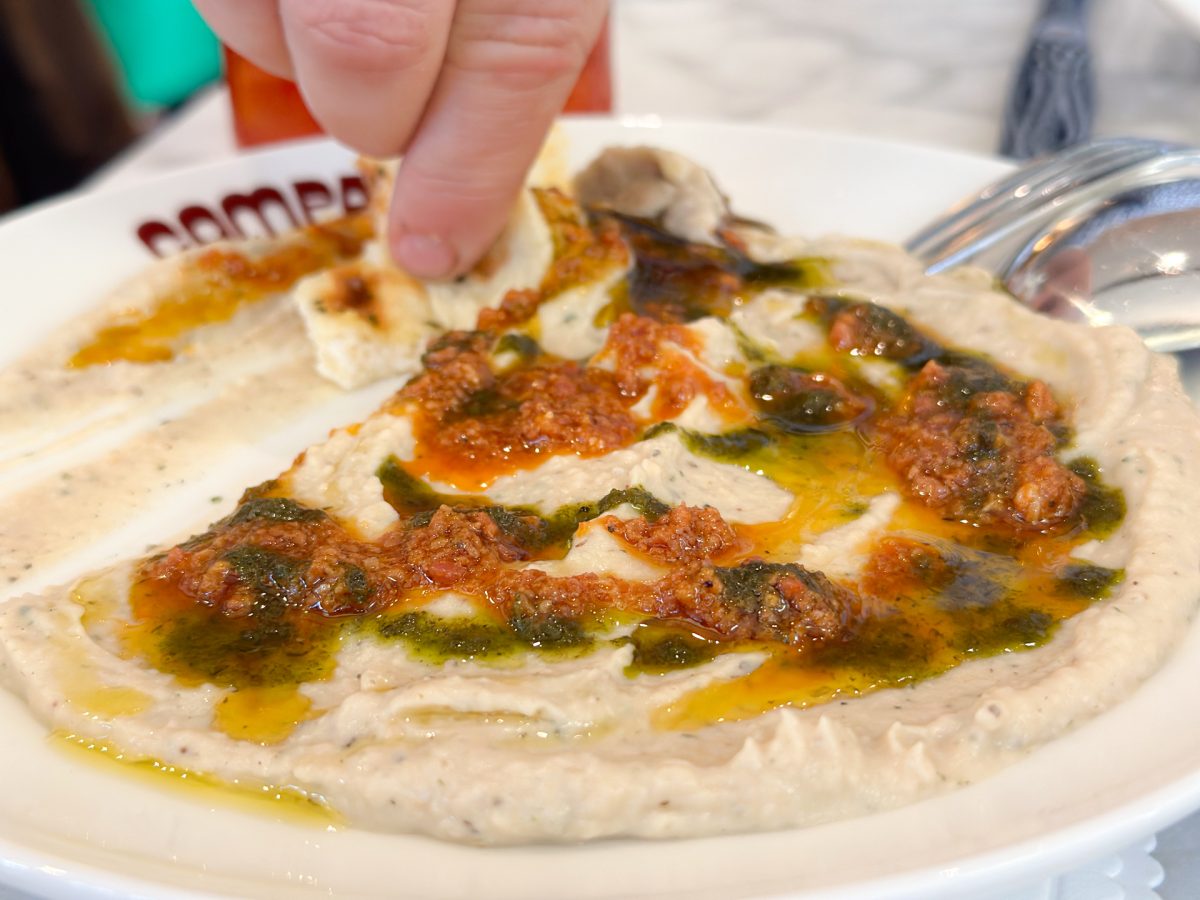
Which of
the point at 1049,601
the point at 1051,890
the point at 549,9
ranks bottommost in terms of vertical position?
the point at 1051,890

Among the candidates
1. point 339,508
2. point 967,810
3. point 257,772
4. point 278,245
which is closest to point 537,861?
point 257,772

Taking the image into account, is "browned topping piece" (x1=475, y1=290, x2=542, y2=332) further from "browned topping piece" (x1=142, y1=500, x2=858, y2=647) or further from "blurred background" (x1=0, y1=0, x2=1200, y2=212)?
"blurred background" (x1=0, y1=0, x2=1200, y2=212)

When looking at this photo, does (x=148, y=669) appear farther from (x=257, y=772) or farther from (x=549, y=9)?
(x=549, y=9)

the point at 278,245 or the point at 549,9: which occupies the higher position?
the point at 549,9

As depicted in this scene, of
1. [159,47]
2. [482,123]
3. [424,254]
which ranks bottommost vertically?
[159,47]

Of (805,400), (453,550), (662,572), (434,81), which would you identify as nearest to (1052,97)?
(805,400)

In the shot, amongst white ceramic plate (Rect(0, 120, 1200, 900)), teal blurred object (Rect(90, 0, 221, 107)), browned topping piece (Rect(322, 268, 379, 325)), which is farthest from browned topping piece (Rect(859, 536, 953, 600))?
teal blurred object (Rect(90, 0, 221, 107))

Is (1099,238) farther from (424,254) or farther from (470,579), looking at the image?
(470,579)
